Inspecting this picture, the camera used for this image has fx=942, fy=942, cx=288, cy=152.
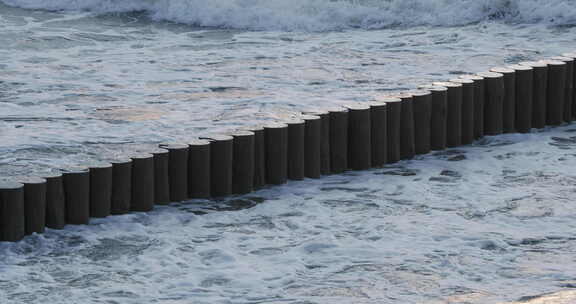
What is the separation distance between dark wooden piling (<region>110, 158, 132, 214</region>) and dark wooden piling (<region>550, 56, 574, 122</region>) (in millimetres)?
4359

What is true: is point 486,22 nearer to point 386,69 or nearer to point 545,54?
point 545,54

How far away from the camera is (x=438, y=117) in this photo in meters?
7.71

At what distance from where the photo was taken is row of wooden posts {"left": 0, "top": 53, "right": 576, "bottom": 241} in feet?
19.1

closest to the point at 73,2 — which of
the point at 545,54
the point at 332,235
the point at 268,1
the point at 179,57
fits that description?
the point at 268,1

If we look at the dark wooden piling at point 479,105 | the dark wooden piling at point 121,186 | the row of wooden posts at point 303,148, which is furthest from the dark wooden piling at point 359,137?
the dark wooden piling at point 121,186

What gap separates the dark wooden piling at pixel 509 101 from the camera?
8.13m

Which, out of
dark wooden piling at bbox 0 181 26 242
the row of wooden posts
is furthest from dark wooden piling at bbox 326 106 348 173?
dark wooden piling at bbox 0 181 26 242

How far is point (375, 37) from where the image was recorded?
15.1 metres

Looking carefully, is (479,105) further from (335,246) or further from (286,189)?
(335,246)

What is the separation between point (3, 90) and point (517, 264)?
23.2 ft

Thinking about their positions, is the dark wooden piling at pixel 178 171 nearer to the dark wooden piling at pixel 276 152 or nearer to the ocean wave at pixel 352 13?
the dark wooden piling at pixel 276 152

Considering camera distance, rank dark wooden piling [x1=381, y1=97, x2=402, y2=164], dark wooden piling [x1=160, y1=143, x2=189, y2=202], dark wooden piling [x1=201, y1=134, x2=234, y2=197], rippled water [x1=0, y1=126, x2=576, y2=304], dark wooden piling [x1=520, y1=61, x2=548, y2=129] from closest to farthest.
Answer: rippled water [x1=0, y1=126, x2=576, y2=304]
dark wooden piling [x1=160, y1=143, x2=189, y2=202]
dark wooden piling [x1=201, y1=134, x2=234, y2=197]
dark wooden piling [x1=381, y1=97, x2=402, y2=164]
dark wooden piling [x1=520, y1=61, x2=548, y2=129]

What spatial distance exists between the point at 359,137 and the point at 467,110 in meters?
1.21

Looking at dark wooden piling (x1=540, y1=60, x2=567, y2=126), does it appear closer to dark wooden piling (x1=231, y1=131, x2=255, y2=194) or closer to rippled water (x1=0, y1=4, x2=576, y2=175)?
rippled water (x1=0, y1=4, x2=576, y2=175)
